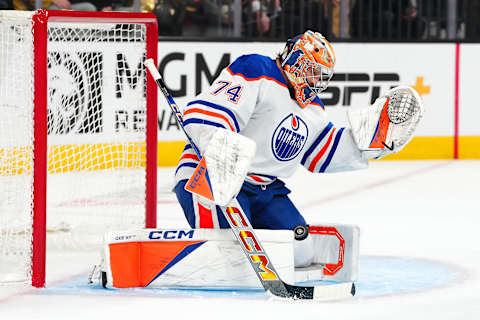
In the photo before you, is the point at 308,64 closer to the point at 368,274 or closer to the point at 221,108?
the point at 221,108

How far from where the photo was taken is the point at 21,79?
11.5 ft

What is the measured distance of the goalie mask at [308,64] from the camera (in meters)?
3.29

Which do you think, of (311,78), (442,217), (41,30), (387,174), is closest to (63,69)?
(41,30)

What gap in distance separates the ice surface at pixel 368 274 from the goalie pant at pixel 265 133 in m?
0.36

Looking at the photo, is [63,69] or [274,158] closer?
[274,158]

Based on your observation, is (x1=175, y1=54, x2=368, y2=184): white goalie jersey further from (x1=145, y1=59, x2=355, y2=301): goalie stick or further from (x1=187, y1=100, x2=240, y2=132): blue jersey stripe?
(x1=145, y1=59, x2=355, y2=301): goalie stick

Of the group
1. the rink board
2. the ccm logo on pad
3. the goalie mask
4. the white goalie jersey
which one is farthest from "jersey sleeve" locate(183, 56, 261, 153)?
the rink board

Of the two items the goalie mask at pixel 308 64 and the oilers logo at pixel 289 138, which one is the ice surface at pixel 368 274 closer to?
the oilers logo at pixel 289 138

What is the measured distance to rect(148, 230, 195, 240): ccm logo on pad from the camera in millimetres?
3219

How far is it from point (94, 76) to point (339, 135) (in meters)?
1.26

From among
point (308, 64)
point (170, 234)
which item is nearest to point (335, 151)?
point (308, 64)

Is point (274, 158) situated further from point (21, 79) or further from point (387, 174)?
point (387, 174)

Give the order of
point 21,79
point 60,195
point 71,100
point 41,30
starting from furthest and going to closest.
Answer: point 60,195 → point 71,100 → point 21,79 → point 41,30

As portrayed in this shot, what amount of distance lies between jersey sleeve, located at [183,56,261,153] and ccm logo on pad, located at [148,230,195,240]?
0.27m
